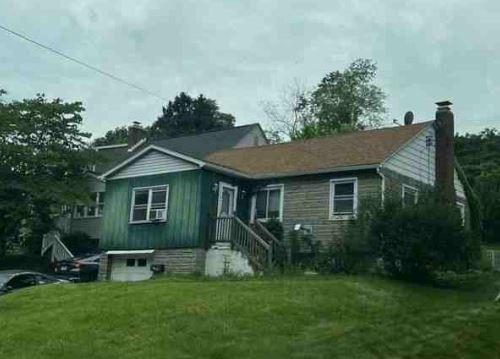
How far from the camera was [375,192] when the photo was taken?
23000mm

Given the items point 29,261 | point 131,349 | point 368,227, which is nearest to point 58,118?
point 29,261

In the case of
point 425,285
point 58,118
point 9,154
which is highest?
point 58,118

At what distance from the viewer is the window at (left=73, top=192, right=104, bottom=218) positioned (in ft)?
133

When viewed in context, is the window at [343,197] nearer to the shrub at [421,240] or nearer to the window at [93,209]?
the shrub at [421,240]

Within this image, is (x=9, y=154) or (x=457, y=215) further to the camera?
(x=9, y=154)

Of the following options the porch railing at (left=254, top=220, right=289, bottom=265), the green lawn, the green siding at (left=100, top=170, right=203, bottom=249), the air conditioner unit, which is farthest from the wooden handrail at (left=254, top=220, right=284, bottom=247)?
the green lawn

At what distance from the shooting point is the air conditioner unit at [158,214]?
83.9 ft

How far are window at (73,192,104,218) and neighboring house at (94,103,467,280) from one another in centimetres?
1318

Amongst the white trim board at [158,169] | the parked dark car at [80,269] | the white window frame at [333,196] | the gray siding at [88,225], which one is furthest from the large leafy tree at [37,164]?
the white window frame at [333,196]

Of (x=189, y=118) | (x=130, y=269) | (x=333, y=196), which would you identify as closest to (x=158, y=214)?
(x=130, y=269)

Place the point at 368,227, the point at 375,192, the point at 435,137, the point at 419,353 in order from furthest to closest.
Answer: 1. the point at 435,137
2. the point at 375,192
3. the point at 368,227
4. the point at 419,353

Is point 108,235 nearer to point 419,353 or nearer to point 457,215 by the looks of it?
point 457,215

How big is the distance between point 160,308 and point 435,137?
52.3 ft

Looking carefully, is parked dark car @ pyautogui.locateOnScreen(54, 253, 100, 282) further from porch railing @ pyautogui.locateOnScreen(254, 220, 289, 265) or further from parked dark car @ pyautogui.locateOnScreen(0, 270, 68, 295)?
porch railing @ pyautogui.locateOnScreen(254, 220, 289, 265)
